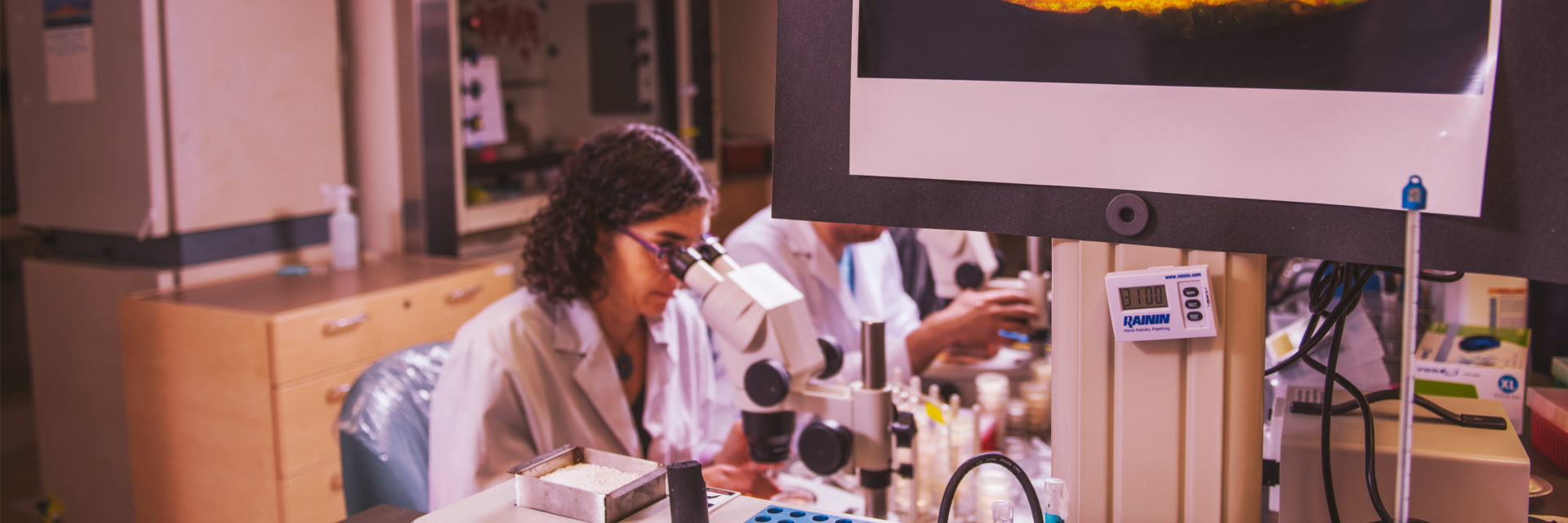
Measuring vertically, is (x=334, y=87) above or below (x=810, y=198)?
above

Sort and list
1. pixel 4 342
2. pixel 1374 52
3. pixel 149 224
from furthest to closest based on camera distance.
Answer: pixel 4 342
pixel 149 224
pixel 1374 52

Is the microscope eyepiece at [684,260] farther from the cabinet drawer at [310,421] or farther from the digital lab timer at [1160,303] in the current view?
the cabinet drawer at [310,421]

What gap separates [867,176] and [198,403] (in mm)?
2271

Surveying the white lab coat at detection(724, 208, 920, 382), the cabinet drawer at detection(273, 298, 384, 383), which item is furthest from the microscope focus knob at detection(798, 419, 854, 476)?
the cabinet drawer at detection(273, 298, 384, 383)

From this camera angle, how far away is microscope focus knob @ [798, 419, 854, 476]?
1266 millimetres

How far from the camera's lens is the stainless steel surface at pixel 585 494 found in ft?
2.48

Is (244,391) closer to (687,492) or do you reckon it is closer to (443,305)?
(443,305)

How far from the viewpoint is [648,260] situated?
1.74 metres

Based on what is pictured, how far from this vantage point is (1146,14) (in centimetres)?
64

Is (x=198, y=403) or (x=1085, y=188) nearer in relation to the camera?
(x=1085, y=188)

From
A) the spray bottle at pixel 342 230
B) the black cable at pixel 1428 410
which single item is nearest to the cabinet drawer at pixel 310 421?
the spray bottle at pixel 342 230

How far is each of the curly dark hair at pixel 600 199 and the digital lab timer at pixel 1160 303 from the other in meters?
1.09

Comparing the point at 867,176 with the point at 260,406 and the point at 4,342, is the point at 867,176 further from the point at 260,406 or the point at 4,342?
the point at 4,342

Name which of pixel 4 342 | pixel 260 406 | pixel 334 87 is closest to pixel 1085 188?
pixel 260 406
